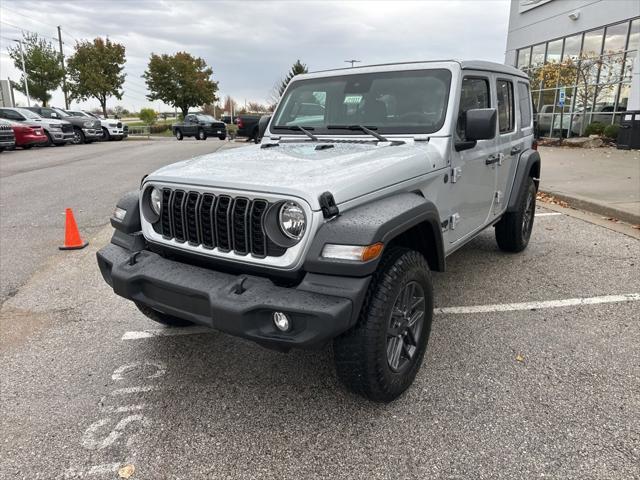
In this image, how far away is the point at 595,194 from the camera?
7.98m

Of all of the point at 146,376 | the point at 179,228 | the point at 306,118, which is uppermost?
the point at 306,118

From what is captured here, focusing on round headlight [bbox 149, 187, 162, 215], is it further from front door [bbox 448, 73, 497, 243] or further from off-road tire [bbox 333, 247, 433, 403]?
front door [bbox 448, 73, 497, 243]

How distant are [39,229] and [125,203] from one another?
4.31 meters

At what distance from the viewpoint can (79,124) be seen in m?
23.5

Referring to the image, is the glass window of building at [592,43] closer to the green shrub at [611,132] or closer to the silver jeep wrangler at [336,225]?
the green shrub at [611,132]

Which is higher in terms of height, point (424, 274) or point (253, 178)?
point (253, 178)

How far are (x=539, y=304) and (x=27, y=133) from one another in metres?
20.6

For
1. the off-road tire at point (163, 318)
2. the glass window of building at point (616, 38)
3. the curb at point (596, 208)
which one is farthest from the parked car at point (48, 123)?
the glass window of building at point (616, 38)

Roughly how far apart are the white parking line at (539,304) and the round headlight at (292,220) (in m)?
1.96

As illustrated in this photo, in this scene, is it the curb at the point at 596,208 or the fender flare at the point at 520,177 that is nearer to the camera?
the fender flare at the point at 520,177

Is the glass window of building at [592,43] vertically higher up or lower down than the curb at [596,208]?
higher up

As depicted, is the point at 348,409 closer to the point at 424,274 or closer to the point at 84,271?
the point at 424,274

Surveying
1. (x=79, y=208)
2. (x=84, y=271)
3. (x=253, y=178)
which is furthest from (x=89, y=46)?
(x=253, y=178)

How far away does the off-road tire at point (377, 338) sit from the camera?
2.31 m
